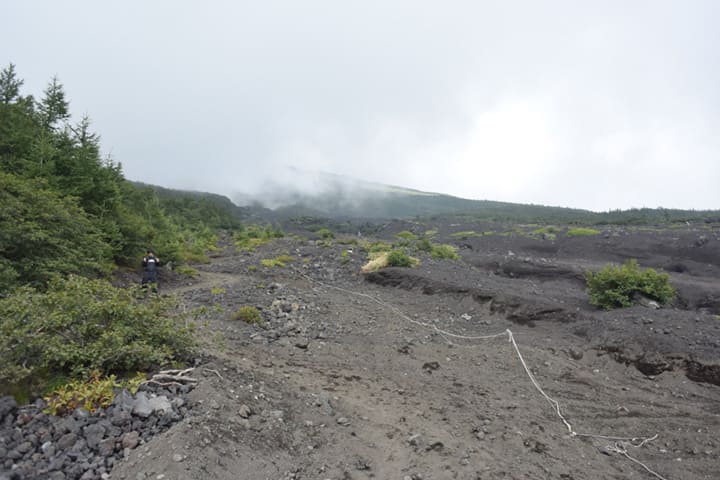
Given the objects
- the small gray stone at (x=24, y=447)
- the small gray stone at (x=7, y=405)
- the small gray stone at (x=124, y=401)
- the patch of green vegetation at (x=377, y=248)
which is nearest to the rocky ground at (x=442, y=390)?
the small gray stone at (x=124, y=401)

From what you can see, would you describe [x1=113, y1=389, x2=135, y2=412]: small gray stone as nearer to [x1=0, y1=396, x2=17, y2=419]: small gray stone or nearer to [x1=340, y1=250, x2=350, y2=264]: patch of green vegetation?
[x1=0, y1=396, x2=17, y2=419]: small gray stone

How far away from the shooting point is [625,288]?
33.6 feet

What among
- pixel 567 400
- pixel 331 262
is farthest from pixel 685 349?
pixel 331 262

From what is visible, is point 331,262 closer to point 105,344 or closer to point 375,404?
point 375,404

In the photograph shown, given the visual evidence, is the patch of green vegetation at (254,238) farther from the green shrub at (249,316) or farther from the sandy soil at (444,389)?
the green shrub at (249,316)

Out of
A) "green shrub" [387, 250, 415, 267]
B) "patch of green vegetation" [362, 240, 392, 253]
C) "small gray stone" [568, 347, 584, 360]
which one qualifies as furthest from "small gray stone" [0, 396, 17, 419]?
"patch of green vegetation" [362, 240, 392, 253]

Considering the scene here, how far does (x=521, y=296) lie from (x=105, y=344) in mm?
9808

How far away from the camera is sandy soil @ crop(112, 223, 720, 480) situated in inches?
161

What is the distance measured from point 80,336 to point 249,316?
460cm

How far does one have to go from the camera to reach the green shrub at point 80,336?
153 inches

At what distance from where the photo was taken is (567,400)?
6.20 meters

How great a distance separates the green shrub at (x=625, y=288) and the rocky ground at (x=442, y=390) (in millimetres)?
535

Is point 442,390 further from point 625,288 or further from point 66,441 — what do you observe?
point 625,288

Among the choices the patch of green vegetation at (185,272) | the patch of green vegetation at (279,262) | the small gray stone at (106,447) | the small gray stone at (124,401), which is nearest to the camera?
the small gray stone at (106,447)
